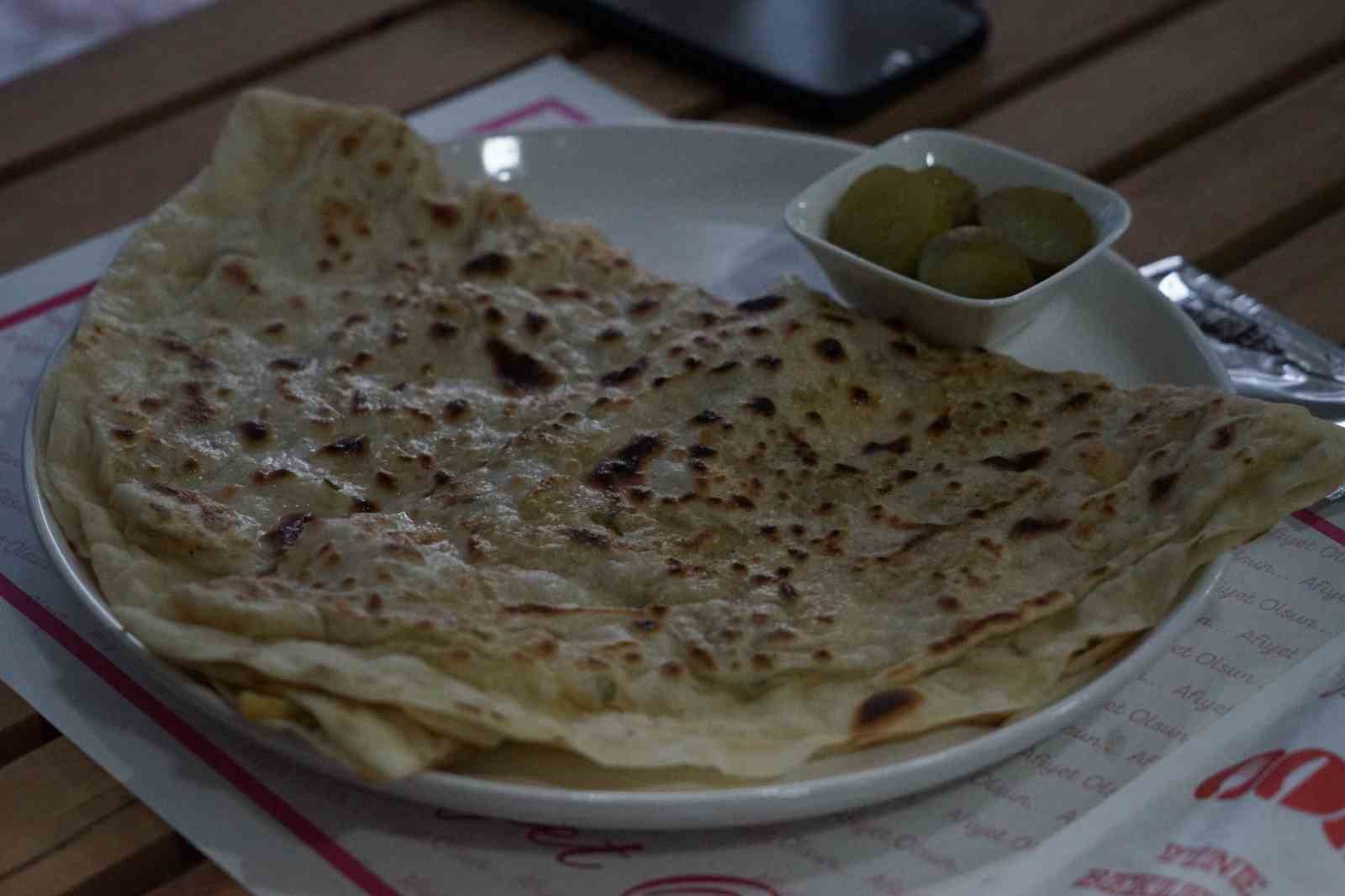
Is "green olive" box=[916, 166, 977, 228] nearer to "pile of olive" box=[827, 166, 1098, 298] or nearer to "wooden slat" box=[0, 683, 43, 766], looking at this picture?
"pile of olive" box=[827, 166, 1098, 298]

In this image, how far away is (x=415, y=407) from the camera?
1.64 meters

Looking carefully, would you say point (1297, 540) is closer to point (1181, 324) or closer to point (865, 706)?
point (1181, 324)

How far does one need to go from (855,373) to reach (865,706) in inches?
20.8

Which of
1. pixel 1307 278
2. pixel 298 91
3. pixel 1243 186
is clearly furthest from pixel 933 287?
pixel 298 91

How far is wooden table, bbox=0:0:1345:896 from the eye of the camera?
7.39 feet

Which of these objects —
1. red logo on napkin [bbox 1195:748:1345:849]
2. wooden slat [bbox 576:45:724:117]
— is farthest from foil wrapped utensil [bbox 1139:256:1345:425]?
wooden slat [bbox 576:45:724:117]

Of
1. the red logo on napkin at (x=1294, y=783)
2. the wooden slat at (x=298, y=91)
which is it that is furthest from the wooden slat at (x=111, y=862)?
the wooden slat at (x=298, y=91)

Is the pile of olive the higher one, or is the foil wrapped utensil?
the pile of olive

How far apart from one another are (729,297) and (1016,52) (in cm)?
97

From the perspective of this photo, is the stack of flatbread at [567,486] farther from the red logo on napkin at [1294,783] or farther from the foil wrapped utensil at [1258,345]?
the foil wrapped utensil at [1258,345]

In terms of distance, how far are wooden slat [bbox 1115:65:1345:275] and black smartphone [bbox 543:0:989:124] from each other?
0.42m

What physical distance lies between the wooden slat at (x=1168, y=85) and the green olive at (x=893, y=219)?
621 millimetres

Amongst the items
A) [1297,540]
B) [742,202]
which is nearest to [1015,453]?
[1297,540]

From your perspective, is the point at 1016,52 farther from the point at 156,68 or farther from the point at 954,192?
the point at 156,68
